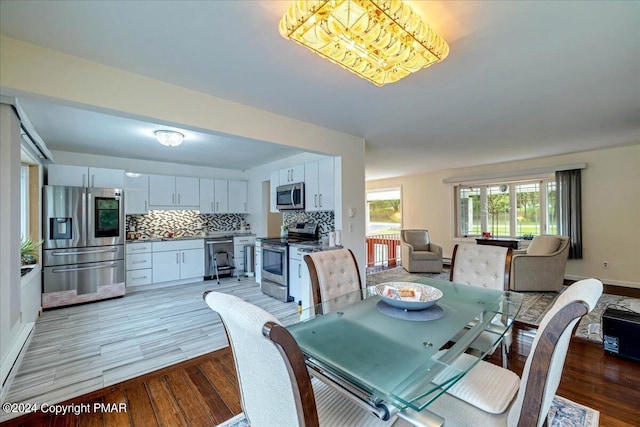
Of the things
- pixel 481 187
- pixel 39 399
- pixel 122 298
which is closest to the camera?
pixel 39 399

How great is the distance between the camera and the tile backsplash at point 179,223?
5.11m

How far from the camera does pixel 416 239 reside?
6.07 metres

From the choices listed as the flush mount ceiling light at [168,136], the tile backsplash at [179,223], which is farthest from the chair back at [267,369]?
the tile backsplash at [179,223]

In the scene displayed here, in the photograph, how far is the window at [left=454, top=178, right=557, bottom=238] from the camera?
5488mm

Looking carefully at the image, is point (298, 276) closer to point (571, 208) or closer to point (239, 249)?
point (239, 249)

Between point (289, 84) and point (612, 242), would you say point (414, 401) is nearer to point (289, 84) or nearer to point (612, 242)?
point (289, 84)

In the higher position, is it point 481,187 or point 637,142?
point 637,142

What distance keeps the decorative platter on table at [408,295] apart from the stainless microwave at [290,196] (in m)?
2.64

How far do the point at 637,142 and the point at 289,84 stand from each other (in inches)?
223

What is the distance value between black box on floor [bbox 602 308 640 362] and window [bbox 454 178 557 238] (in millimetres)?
3646

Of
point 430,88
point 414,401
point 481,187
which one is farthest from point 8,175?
point 481,187

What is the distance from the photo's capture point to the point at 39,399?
1.89 metres

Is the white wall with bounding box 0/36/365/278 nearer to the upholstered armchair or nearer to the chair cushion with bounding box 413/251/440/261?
the chair cushion with bounding box 413/251/440/261

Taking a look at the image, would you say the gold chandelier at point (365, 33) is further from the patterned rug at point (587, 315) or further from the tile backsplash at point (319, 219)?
the tile backsplash at point (319, 219)
